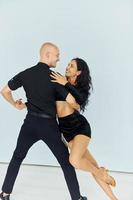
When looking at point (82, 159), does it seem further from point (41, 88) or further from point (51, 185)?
point (51, 185)

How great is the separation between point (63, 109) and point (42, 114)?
0.19m

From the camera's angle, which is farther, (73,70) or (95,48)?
(95,48)

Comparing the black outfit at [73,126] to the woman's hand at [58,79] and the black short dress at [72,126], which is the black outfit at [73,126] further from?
the woman's hand at [58,79]

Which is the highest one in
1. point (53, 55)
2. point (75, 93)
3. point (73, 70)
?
point (53, 55)

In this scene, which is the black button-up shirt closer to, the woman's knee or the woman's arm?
the woman's arm

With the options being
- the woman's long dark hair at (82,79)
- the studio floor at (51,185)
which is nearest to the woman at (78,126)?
the woman's long dark hair at (82,79)

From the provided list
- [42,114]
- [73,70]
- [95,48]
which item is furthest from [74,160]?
[95,48]

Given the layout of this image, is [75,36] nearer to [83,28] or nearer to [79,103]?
[83,28]

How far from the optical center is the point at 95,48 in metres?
3.93

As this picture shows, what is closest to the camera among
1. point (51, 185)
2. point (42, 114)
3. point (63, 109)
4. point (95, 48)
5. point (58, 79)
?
point (58, 79)

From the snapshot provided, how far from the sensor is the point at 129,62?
3.86m

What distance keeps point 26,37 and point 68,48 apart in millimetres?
457

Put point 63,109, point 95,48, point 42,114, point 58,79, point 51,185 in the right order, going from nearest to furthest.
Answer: point 58,79 → point 42,114 → point 63,109 → point 51,185 → point 95,48

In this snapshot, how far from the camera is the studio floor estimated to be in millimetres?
3373
